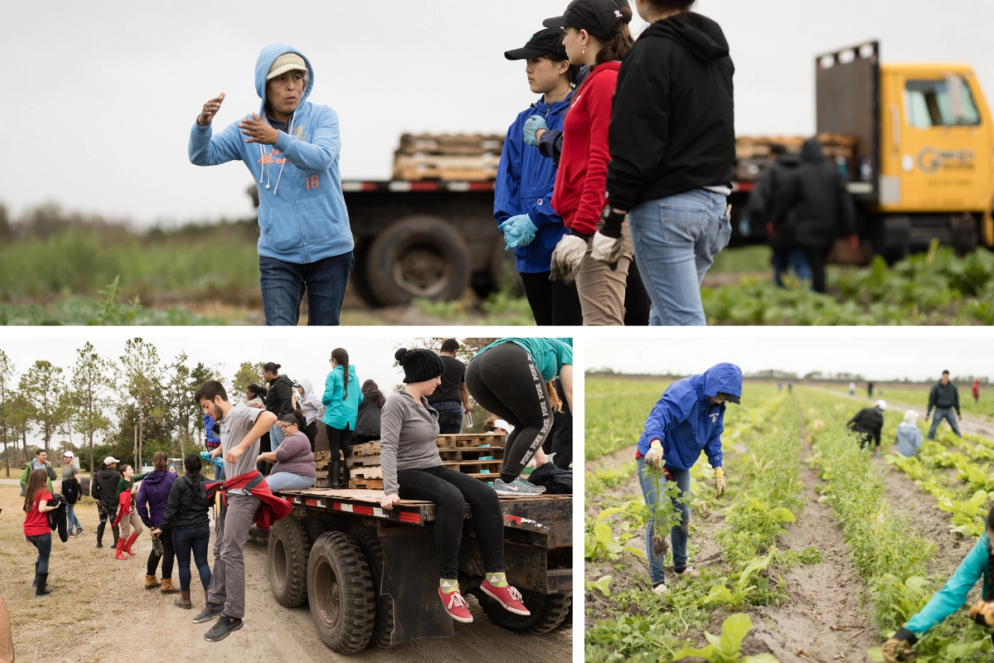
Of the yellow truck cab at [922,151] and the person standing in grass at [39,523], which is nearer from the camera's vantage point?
the person standing in grass at [39,523]

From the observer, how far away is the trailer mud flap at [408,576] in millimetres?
3555

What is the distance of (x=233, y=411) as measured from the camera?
3619 millimetres

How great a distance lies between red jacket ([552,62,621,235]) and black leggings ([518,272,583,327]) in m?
0.41

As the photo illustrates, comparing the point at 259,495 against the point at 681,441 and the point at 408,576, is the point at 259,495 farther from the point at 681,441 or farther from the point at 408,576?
the point at 681,441

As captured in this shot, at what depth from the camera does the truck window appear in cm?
1188

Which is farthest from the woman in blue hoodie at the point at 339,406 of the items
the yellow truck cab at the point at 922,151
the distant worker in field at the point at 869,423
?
the yellow truck cab at the point at 922,151

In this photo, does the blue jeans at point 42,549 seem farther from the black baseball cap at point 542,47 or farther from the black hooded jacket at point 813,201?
the black hooded jacket at point 813,201

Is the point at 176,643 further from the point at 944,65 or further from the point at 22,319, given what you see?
the point at 944,65

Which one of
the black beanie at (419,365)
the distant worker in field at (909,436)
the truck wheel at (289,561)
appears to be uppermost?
the black beanie at (419,365)

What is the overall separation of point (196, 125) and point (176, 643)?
208 centimetres

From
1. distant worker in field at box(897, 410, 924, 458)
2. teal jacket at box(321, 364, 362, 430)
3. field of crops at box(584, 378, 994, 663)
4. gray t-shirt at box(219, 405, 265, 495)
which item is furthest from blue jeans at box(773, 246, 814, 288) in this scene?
gray t-shirt at box(219, 405, 265, 495)

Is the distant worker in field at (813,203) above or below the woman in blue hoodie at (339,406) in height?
above

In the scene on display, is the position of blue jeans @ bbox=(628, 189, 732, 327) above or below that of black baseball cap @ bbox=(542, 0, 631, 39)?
below

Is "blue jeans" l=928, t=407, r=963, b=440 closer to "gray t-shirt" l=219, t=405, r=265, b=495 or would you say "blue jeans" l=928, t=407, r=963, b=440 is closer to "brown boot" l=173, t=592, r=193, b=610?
"gray t-shirt" l=219, t=405, r=265, b=495
